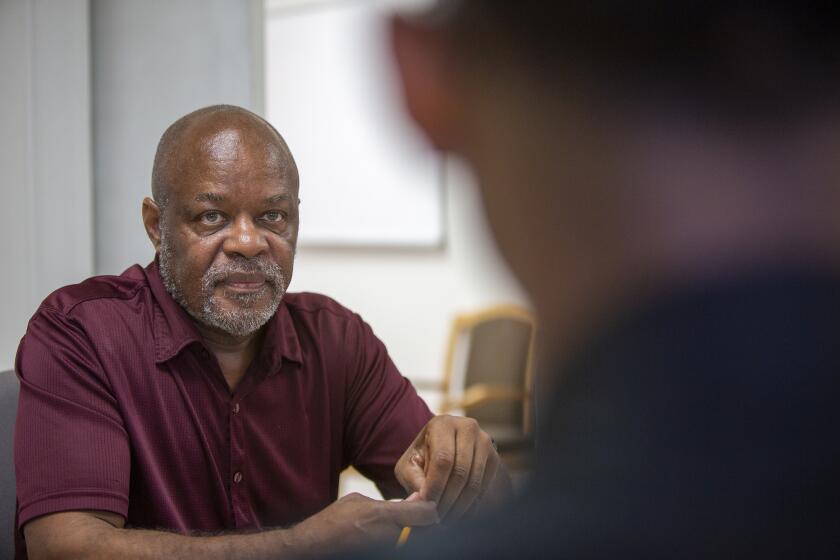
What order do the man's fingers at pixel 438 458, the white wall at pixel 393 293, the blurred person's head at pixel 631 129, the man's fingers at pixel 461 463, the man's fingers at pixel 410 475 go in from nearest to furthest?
the blurred person's head at pixel 631 129 → the man's fingers at pixel 461 463 → the man's fingers at pixel 438 458 → the man's fingers at pixel 410 475 → the white wall at pixel 393 293

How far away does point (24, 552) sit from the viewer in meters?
1.08

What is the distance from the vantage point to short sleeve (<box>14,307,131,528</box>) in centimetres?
95

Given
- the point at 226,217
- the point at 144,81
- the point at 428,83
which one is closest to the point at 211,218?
the point at 226,217

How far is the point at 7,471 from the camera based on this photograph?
3.74ft

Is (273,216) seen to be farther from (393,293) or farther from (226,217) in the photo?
(393,293)

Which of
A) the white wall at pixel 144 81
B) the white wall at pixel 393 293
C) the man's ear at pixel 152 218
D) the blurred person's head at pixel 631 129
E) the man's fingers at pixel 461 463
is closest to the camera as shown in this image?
the blurred person's head at pixel 631 129

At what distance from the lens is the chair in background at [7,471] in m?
1.12

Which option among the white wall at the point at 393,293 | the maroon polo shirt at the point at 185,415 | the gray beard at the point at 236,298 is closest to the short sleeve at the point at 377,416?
the maroon polo shirt at the point at 185,415

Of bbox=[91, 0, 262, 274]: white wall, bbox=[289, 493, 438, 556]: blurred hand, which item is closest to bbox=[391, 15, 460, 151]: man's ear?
bbox=[289, 493, 438, 556]: blurred hand

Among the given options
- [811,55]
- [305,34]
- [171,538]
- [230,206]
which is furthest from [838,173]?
[305,34]

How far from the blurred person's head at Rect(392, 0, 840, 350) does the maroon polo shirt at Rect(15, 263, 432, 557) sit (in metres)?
0.88

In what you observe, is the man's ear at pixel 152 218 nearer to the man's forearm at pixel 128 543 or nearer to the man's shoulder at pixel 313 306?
the man's shoulder at pixel 313 306

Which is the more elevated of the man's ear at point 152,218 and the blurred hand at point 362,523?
the man's ear at point 152,218

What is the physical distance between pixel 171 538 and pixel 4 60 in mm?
1229
